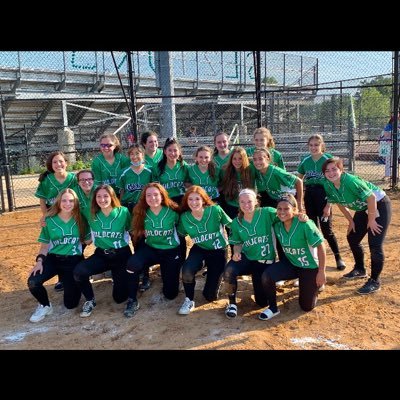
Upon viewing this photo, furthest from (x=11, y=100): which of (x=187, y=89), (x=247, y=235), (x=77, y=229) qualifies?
(x=247, y=235)

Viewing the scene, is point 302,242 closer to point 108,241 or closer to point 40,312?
point 108,241

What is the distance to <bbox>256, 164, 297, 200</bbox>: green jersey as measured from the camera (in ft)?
15.7

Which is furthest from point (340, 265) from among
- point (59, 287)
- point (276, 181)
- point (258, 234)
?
point (59, 287)

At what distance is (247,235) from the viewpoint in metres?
4.29

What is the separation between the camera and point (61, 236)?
15.1 feet

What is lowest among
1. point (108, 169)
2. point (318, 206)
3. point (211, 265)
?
point (211, 265)

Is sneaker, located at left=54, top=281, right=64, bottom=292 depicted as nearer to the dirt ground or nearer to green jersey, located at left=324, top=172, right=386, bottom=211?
the dirt ground

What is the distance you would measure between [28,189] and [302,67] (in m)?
12.6

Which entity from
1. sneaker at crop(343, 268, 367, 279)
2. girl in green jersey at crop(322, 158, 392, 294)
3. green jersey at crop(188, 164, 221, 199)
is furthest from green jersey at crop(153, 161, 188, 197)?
sneaker at crop(343, 268, 367, 279)

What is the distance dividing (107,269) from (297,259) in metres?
1.94

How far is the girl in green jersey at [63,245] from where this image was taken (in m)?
4.56

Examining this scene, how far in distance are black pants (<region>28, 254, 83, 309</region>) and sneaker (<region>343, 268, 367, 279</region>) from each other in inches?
116

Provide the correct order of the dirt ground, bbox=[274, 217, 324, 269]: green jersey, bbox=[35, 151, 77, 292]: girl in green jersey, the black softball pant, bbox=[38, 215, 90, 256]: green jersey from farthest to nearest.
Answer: bbox=[35, 151, 77, 292]: girl in green jersey < bbox=[38, 215, 90, 256]: green jersey < the black softball pant < bbox=[274, 217, 324, 269]: green jersey < the dirt ground

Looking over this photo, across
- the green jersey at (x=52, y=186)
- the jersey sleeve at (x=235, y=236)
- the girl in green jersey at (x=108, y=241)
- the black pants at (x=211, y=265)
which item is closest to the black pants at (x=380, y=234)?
the jersey sleeve at (x=235, y=236)
